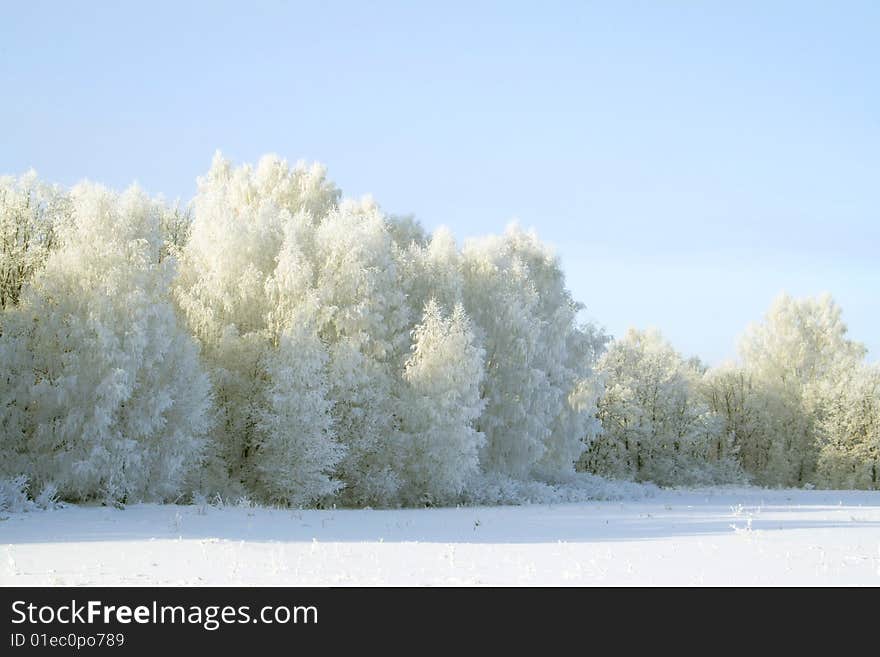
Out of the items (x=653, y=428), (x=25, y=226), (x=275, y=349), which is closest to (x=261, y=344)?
(x=275, y=349)

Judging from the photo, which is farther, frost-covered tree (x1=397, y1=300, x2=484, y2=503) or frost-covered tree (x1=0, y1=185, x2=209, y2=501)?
frost-covered tree (x1=397, y1=300, x2=484, y2=503)

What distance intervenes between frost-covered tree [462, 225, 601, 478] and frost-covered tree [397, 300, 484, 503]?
4.38 m

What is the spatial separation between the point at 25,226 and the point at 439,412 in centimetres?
1608

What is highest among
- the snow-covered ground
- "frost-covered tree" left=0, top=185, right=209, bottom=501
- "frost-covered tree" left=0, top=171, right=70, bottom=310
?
"frost-covered tree" left=0, top=171, right=70, bottom=310

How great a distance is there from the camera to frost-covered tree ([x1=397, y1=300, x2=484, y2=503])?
35.0 metres

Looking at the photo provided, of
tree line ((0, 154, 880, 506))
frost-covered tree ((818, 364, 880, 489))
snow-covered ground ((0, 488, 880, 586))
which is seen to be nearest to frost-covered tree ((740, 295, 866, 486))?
frost-covered tree ((818, 364, 880, 489))

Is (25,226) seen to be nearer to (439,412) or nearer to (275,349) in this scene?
(275,349)

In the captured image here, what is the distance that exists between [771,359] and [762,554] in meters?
65.8

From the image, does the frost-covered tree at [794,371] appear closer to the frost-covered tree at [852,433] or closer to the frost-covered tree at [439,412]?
the frost-covered tree at [852,433]

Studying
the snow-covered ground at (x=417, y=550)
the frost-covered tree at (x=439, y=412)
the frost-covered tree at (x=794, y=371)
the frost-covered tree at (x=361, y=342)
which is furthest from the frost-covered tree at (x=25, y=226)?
the frost-covered tree at (x=794, y=371)

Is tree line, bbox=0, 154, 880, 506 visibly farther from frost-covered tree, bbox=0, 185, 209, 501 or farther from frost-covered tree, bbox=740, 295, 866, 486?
frost-covered tree, bbox=740, 295, 866, 486
